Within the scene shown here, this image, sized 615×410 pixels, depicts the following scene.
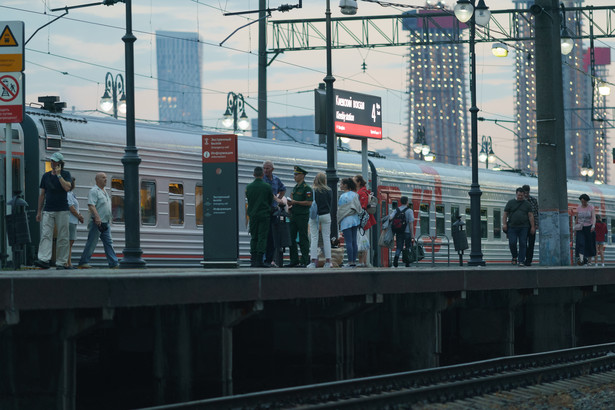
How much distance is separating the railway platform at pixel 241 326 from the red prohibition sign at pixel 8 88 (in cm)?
220

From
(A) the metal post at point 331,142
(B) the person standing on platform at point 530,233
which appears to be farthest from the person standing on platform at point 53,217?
(B) the person standing on platform at point 530,233

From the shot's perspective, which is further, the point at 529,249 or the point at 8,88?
the point at 529,249

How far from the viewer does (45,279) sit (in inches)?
393

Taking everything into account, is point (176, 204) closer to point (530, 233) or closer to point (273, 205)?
point (273, 205)

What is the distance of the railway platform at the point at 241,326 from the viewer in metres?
11.1

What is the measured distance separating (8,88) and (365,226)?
26.7 ft

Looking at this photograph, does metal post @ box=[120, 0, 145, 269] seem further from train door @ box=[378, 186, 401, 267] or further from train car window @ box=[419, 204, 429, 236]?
train car window @ box=[419, 204, 429, 236]

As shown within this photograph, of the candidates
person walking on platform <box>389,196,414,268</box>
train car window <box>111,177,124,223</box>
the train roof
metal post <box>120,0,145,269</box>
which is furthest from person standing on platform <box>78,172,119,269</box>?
person walking on platform <box>389,196,414,268</box>

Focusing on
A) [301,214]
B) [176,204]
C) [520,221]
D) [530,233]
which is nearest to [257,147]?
[176,204]

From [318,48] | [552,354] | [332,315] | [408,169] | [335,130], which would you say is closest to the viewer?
[332,315]

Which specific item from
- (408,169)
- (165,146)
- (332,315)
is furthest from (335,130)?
(332,315)

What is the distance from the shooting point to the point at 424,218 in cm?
3142

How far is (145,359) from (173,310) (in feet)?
4.75

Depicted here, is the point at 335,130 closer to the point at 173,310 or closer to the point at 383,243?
the point at 383,243
